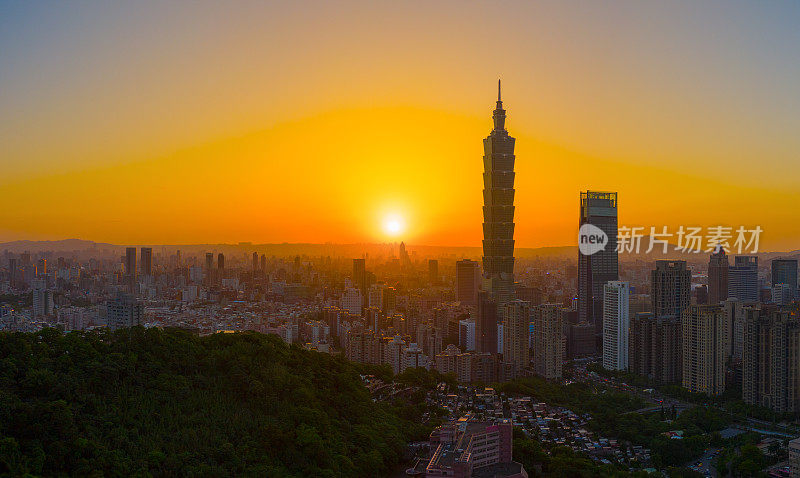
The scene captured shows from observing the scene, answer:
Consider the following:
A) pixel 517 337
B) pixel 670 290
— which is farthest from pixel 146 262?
pixel 670 290

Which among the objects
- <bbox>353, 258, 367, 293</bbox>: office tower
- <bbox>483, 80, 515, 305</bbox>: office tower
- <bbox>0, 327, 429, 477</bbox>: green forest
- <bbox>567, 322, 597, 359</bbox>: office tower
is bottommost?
<bbox>567, 322, 597, 359</bbox>: office tower

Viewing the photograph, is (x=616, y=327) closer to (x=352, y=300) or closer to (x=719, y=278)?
(x=719, y=278)

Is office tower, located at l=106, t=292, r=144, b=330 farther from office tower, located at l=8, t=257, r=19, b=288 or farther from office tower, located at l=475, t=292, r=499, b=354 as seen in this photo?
office tower, located at l=475, t=292, r=499, b=354

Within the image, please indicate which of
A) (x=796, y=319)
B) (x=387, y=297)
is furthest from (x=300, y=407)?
(x=387, y=297)

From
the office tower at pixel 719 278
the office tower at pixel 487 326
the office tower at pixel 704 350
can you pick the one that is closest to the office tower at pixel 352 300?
the office tower at pixel 487 326

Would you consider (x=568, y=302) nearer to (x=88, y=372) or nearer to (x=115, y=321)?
(x=115, y=321)

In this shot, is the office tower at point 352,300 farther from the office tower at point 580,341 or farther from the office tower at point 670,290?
the office tower at point 670,290

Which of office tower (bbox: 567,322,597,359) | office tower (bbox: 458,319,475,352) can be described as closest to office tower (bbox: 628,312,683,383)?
office tower (bbox: 567,322,597,359)
